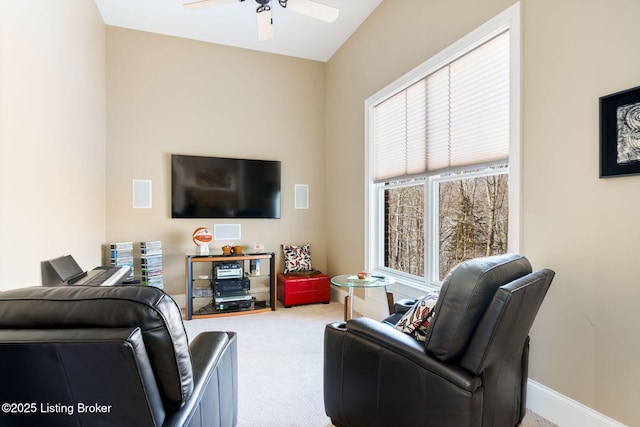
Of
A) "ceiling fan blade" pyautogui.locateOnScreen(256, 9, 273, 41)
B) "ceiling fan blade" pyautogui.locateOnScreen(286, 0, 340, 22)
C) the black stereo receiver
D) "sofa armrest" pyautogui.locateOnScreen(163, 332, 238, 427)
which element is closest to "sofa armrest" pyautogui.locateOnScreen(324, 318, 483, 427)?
"sofa armrest" pyautogui.locateOnScreen(163, 332, 238, 427)

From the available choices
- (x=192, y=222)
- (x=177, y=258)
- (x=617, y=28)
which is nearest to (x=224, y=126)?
(x=192, y=222)

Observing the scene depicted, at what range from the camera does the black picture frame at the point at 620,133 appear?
1.49 metres

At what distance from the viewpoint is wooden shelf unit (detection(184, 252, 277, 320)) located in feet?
12.4

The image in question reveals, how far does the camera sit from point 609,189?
1594mm

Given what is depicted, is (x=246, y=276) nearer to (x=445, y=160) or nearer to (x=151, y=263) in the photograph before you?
(x=151, y=263)

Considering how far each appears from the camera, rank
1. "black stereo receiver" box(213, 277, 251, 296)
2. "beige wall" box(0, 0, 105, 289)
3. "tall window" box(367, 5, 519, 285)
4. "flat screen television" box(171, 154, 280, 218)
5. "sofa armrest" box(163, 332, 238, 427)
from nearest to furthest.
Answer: "sofa armrest" box(163, 332, 238, 427)
"beige wall" box(0, 0, 105, 289)
"tall window" box(367, 5, 519, 285)
"black stereo receiver" box(213, 277, 251, 296)
"flat screen television" box(171, 154, 280, 218)

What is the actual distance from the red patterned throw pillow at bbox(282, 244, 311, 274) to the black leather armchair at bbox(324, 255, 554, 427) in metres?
2.92

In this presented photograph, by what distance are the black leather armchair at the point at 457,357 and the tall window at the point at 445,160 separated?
0.86m

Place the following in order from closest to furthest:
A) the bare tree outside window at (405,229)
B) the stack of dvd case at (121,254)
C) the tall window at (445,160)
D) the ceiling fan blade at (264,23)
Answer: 1. the tall window at (445,160)
2. the ceiling fan blade at (264,23)
3. the bare tree outside window at (405,229)
4. the stack of dvd case at (121,254)

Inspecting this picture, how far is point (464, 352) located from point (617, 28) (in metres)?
1.72

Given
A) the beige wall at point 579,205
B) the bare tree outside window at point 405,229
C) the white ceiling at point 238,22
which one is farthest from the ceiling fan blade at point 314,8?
the bare tree outside window at point 405,229

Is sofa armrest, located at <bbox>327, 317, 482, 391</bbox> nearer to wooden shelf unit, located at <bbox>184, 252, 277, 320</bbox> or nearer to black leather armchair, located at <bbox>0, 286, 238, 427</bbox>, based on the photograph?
black leather armchair, located at <bbox>0, 286, 238, 427</bbox>

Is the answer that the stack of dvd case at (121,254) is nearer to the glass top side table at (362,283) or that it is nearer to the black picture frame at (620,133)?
the glass top side table at (362,283)

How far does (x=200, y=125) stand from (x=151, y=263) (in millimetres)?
1868
